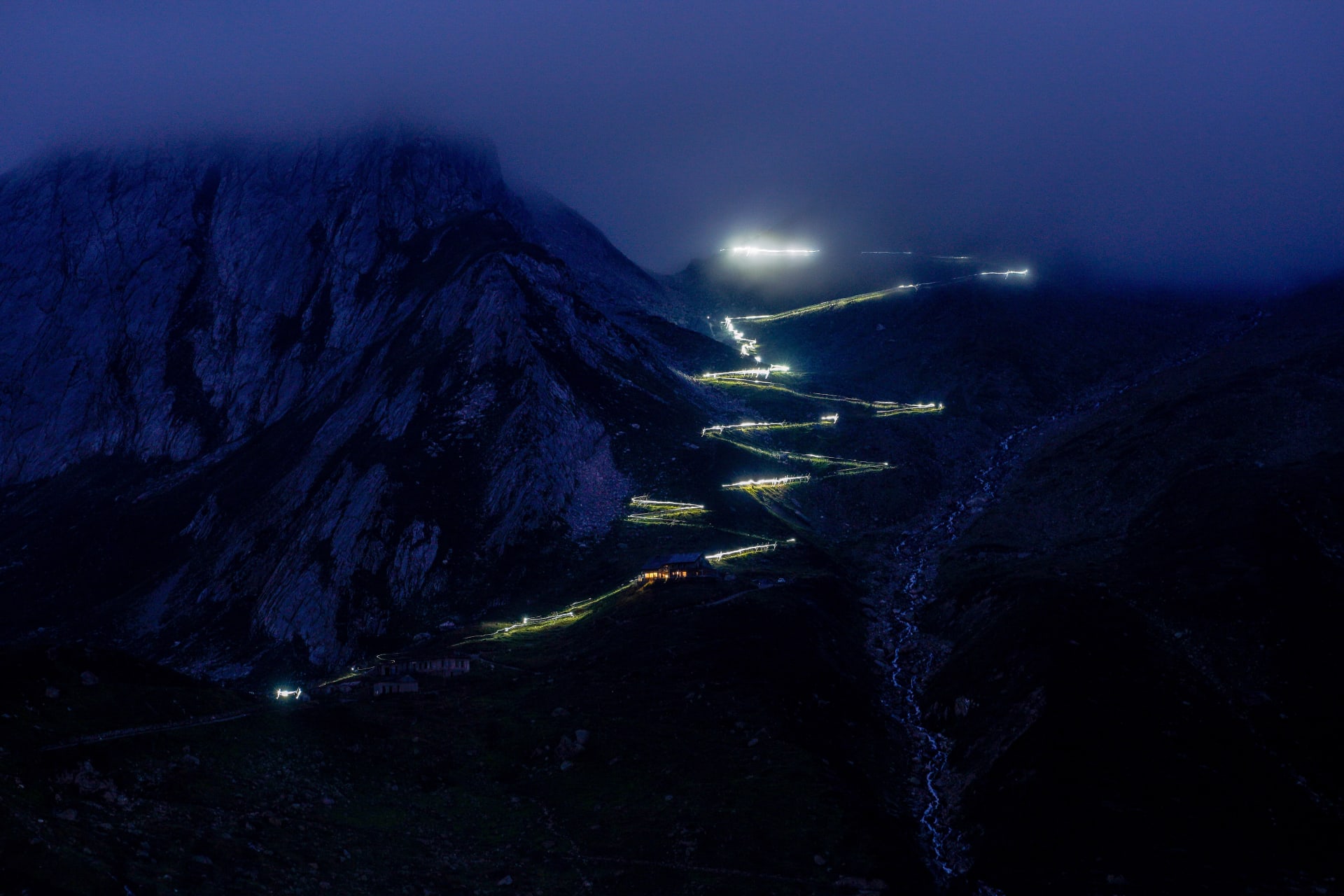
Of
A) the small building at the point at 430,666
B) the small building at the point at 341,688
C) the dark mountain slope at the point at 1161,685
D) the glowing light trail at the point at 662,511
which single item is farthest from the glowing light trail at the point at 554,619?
the dark mountain slope at the point at 1161,685

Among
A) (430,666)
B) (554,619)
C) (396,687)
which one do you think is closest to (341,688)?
(396,687)

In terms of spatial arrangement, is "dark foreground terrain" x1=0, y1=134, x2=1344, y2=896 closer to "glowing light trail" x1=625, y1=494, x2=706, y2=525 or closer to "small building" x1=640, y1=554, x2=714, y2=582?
"glowing light trail" x1=625, y1=494, x2=706, y2=525

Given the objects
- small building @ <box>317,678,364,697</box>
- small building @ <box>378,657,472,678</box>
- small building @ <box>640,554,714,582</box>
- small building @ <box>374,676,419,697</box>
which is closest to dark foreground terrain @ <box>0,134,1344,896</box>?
small building @ <box>317,678,364,697</box>

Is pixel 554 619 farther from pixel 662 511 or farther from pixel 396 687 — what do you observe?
pixel 662 511

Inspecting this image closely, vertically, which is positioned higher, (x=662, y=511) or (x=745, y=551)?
(x=662, y=511)

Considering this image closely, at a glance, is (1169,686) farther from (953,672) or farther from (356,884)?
(356,884)

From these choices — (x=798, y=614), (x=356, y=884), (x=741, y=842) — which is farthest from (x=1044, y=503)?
(x=356, y=884)
